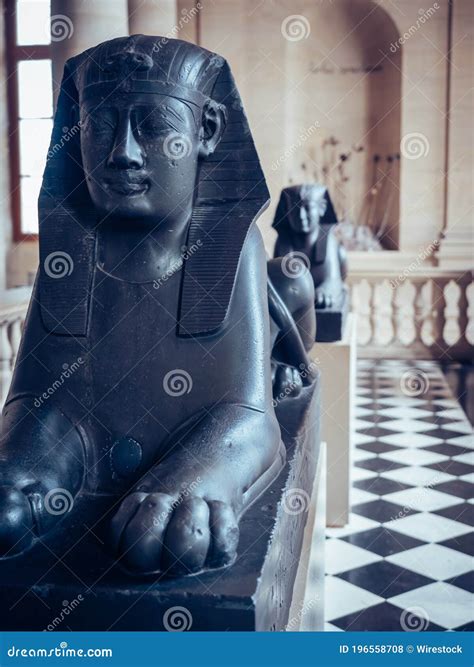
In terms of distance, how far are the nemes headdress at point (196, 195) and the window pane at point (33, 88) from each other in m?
10.4

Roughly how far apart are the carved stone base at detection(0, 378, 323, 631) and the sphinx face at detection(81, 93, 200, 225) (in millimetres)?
695

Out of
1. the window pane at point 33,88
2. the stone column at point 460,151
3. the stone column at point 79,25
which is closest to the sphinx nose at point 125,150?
the stone column at point 79,25

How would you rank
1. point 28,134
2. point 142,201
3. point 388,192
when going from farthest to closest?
point 28,134 < point 388,192 < point 142,201

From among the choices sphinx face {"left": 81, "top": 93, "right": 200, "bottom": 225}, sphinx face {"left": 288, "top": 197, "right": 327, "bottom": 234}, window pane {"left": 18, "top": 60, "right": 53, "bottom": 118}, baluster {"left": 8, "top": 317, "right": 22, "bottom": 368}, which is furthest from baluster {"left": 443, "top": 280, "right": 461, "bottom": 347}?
sphinx face {"left": 81, "top": 93, "right": 200, "bottom": 225}

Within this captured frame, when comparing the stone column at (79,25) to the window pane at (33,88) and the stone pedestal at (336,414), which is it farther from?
the window pane at (33,88)

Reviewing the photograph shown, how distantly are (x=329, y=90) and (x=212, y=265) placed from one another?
32.8 ft

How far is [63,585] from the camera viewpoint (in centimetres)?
143

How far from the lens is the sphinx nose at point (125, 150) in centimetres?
168

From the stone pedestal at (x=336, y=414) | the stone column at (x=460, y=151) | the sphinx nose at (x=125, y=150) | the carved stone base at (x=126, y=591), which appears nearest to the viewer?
the carved stone base at (x=126, y=591)

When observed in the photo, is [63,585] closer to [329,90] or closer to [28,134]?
[329,90]

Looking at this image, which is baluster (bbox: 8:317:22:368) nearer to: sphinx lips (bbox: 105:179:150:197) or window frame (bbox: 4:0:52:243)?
sphinx lips (bbox: 105:179:150:197)

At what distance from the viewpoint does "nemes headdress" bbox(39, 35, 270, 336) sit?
174 cm

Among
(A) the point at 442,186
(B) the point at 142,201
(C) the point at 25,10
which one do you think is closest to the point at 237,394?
(B) the point at 142,201

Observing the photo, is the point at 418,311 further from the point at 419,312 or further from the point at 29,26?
the point at 29,26
